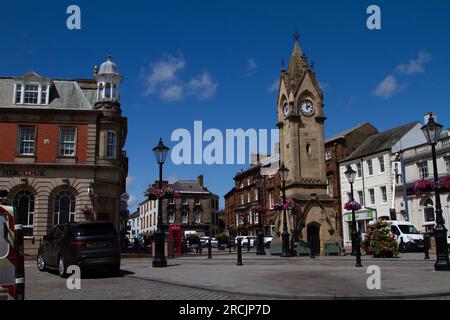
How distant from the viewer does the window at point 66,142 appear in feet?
113

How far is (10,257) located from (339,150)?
52.3 metres

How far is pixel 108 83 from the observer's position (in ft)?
120

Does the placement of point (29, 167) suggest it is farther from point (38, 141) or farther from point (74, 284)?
point (74, 284)

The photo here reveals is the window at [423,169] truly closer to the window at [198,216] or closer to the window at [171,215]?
the window at [198,216]

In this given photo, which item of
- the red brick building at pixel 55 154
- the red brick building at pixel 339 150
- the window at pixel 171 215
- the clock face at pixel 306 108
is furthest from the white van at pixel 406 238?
the window at pixel 171 215

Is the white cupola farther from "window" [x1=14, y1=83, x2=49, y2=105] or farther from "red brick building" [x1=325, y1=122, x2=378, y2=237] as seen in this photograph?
"red brick building" [x1=325, y1=122, x2=378, y2=237]

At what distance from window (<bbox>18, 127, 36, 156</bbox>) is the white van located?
2800 cm

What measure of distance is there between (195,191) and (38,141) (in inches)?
1982

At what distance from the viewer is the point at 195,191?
272ft

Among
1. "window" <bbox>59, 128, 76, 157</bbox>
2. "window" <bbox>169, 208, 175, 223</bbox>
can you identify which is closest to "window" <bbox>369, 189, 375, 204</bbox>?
"window" <bbox>59, 128, 76, 157</bbox>

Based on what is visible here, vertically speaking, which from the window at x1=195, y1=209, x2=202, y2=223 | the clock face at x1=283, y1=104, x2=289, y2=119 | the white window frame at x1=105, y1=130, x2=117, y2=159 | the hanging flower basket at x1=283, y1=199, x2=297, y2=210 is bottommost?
the hanging flower basket at x1=283, y1=199, x2=297, y2=210

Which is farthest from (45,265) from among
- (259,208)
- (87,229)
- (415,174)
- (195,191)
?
(195,191)

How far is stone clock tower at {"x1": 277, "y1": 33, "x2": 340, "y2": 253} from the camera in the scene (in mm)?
31859
